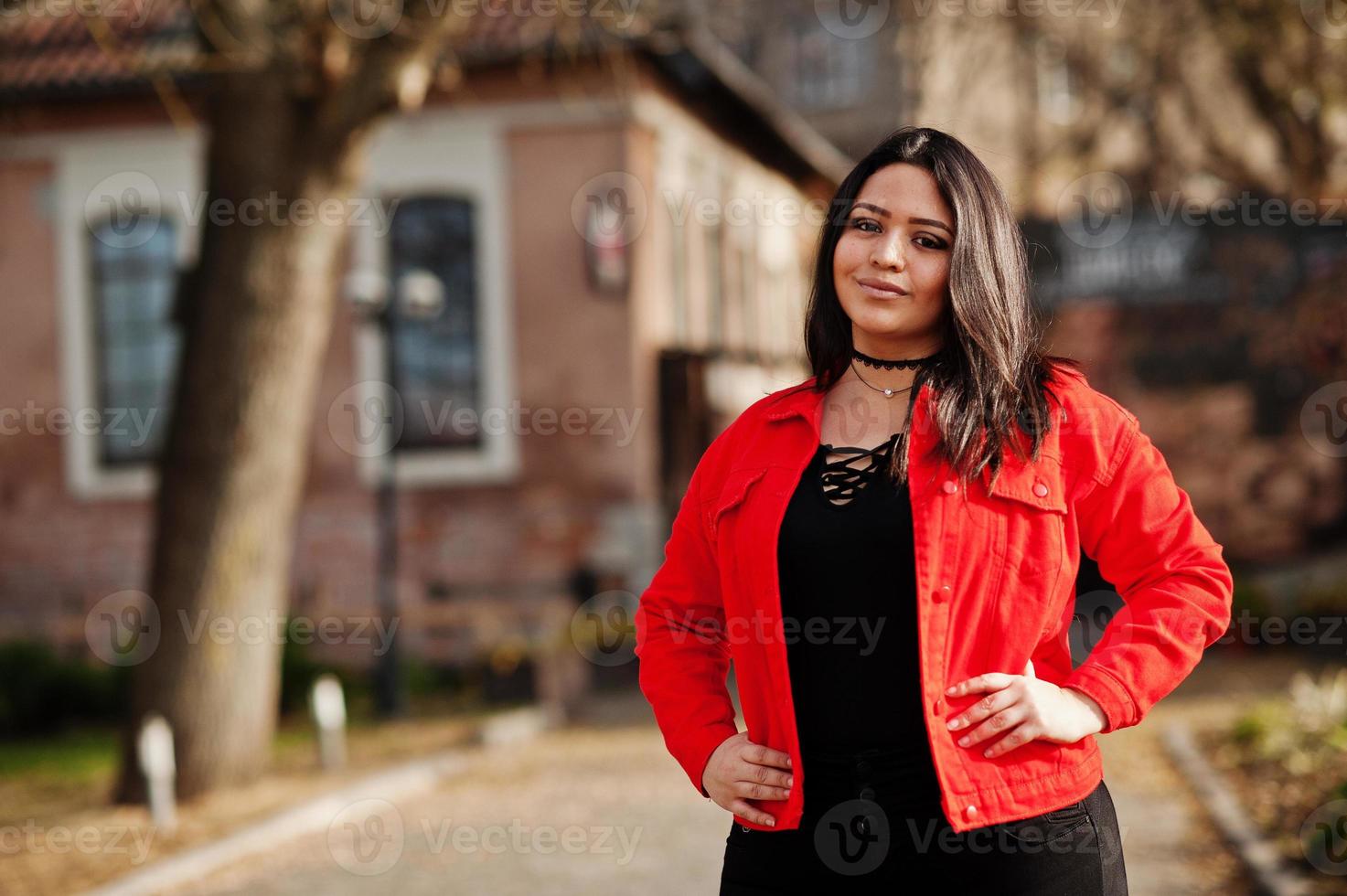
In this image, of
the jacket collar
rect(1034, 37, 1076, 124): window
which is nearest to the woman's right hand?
the jacket collar

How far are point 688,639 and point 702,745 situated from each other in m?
0.20

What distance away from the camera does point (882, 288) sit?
2.68 metres

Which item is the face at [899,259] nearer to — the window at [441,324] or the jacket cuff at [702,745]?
the jacket cuff at [702,745]

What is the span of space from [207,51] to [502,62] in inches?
261

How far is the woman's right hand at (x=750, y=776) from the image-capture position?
2.57m

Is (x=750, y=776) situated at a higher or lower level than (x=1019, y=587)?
lower

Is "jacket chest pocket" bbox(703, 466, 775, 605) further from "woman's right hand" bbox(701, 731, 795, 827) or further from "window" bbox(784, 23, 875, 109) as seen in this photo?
"window" bbox(784, 23, 875, 109)

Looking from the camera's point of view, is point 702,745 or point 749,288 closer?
point 702,745

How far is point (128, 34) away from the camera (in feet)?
54.6

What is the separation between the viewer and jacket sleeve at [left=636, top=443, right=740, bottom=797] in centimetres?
273

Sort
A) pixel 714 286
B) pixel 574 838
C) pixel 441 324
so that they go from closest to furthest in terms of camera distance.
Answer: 1. pixel 574 838
2. pixel 441 324
3. pixel 714 286

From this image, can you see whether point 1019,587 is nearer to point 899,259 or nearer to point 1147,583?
point 1147,583

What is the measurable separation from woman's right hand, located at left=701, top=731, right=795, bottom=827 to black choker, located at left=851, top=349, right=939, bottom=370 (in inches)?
27.1

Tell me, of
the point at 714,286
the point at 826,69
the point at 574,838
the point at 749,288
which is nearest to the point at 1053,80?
the point at 826,69
